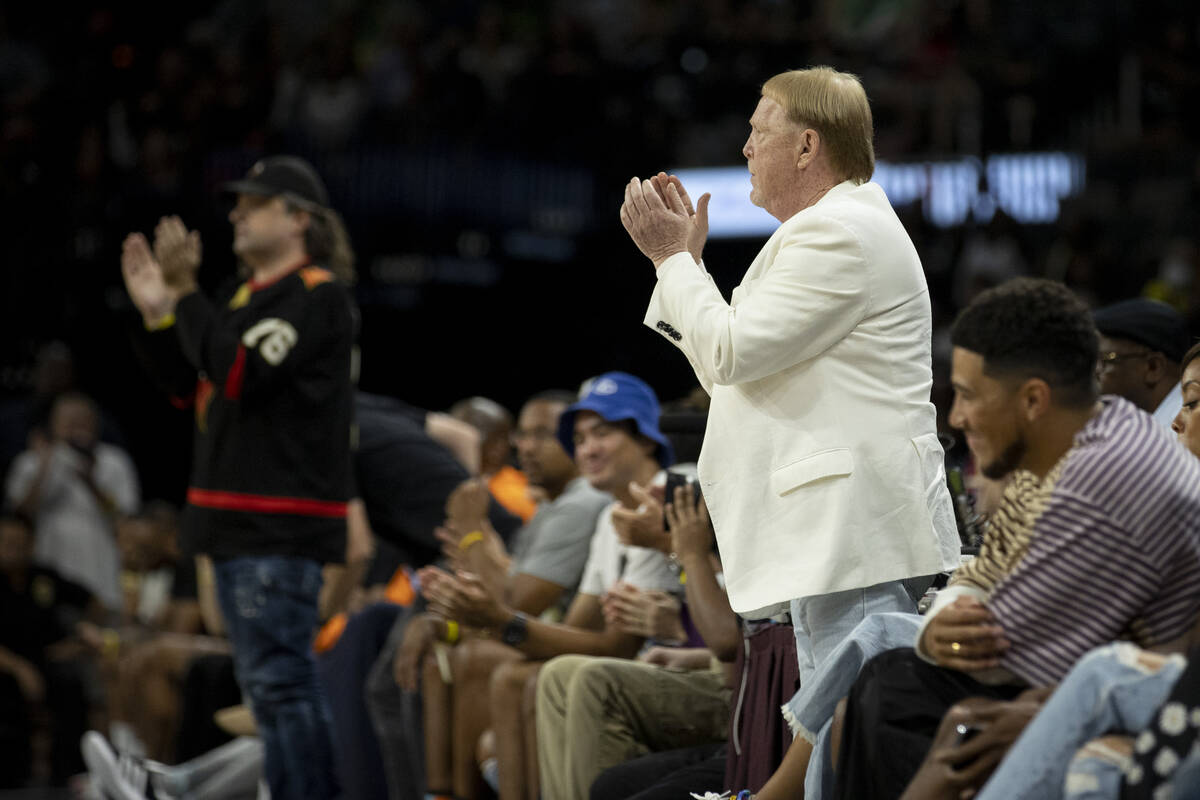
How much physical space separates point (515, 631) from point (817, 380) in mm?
1510

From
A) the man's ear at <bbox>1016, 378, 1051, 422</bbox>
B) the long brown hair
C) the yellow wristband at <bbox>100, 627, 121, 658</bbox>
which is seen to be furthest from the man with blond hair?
the yellow wristband at <bbox>100, 627, 121, 658</bbox>

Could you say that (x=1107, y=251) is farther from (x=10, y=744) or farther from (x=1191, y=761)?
(x=1191, y=761)

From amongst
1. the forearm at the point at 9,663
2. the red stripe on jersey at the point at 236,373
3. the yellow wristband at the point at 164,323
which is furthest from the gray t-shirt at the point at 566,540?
the forearm at the point at 9,663

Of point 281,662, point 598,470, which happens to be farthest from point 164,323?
point 598,470

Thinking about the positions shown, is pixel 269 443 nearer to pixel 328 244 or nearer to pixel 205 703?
pixel 328 244

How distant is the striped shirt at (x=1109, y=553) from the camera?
80.6 inches

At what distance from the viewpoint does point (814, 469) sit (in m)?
2.54

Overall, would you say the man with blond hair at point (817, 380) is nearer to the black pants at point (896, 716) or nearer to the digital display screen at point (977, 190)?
the black pants at point (896, 716)

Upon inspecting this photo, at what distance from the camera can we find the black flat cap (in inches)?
141

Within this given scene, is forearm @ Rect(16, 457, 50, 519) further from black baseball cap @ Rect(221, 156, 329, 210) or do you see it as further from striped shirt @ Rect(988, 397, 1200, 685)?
striped shirt @ Rect(988, 397, 1200, 685)

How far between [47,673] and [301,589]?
3517 millimetres

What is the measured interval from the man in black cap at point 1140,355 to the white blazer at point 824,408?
1.12 meters

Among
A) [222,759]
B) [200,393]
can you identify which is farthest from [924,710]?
[222,759]

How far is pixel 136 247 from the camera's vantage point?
400 cm
